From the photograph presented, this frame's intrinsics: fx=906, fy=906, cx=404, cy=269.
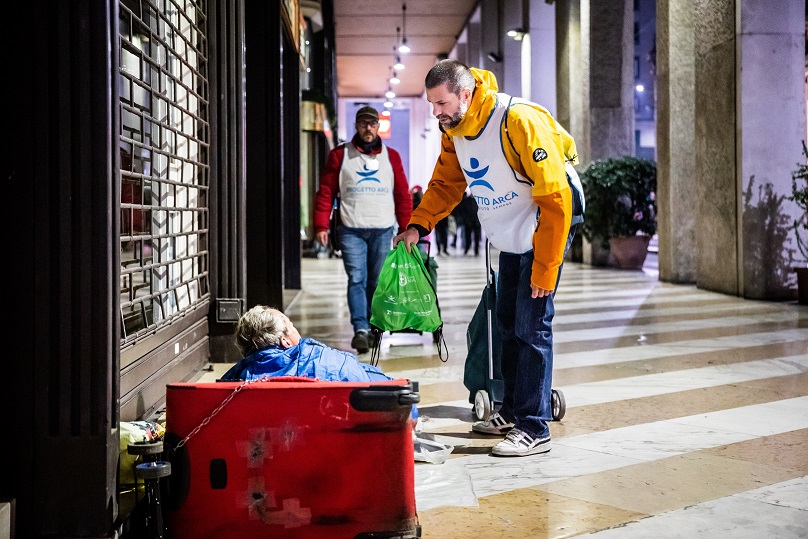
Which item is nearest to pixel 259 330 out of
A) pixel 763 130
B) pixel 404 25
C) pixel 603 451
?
pixel 603 451

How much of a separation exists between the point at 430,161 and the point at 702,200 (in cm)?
3179

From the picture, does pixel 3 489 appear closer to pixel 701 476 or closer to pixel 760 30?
pixel 701 476

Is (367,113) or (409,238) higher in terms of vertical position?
(367,113)

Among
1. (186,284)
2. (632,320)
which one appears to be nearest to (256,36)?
(186,284)

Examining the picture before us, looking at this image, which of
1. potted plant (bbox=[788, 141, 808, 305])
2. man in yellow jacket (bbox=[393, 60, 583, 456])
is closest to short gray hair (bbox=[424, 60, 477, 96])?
man in yellow jacket (bbox=[393, 60, 583, 456])

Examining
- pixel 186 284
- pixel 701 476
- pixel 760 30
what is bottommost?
pixel 701 476

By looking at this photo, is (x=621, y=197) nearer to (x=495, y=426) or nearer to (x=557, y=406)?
(x=557, y=406)

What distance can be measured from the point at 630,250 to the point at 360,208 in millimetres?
→ 9467

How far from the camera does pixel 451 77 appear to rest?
12.0 ft

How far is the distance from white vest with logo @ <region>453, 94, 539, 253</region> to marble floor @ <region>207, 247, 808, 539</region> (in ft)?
3.09

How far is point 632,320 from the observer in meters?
8.30

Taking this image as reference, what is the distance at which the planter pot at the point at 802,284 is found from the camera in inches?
358

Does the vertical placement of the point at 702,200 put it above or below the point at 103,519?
above

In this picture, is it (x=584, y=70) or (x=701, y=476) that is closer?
(x=701, y=476)
